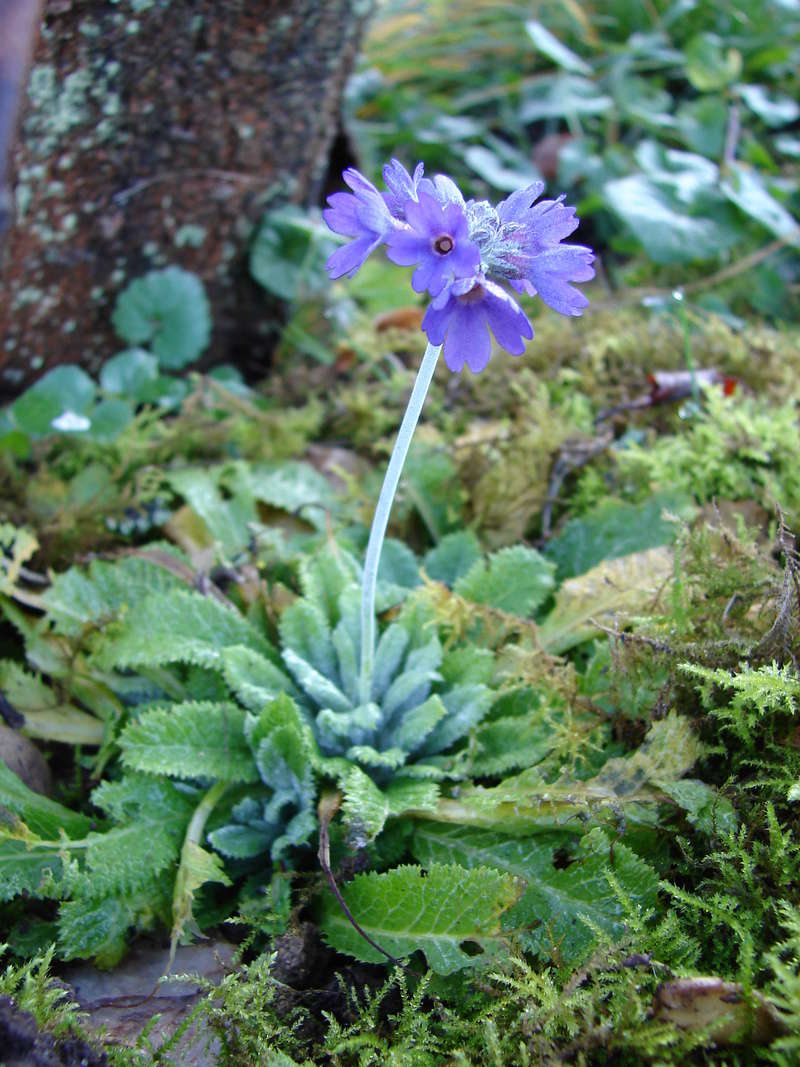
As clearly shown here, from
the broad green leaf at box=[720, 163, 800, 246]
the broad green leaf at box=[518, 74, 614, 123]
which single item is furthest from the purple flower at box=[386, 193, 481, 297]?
the broad green leaf at box=[518, 74, 614, 123]

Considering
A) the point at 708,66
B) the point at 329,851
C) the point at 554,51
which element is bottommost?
the point at 329,851

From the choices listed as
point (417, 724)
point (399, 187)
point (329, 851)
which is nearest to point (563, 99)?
point (399, 187)

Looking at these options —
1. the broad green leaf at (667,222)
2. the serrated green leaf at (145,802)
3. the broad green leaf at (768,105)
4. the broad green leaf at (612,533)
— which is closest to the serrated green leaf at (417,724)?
the serrated green leaf at (145,802)

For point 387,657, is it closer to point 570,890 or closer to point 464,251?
point 570,890

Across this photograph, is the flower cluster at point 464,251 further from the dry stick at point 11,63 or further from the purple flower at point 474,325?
the dry stick at point 11,63

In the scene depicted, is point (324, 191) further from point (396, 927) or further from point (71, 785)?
point (396, 927)

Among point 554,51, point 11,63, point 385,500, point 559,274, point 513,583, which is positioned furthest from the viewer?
point 11,63

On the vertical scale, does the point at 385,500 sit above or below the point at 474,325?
below
